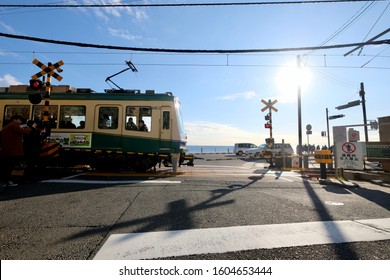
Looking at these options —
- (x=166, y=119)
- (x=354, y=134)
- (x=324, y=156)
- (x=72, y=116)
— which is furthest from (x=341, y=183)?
(x=72, y=116)

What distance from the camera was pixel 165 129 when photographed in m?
9.75

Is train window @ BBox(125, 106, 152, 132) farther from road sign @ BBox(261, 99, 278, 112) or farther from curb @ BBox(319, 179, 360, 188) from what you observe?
road sign @ BBox(261, 99, 278, 112)

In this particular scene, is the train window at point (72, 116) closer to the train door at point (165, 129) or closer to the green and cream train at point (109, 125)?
the green and cream train at point (109, 125)

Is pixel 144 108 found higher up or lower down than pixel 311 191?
higher up

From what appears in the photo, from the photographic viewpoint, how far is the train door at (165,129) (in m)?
9.71

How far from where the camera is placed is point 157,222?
3.57 meters

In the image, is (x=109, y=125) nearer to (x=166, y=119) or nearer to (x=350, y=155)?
(x=166, y=119)

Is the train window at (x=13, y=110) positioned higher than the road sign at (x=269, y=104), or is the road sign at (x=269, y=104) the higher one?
the road sign at (x=269, y=104)

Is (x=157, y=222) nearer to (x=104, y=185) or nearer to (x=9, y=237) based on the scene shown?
(x=9, y=237)

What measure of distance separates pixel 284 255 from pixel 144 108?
859cm

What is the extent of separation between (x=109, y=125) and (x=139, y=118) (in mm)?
1428

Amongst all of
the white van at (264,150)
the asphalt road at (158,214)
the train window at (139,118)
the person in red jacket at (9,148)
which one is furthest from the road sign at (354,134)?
the white van at (264,150)
